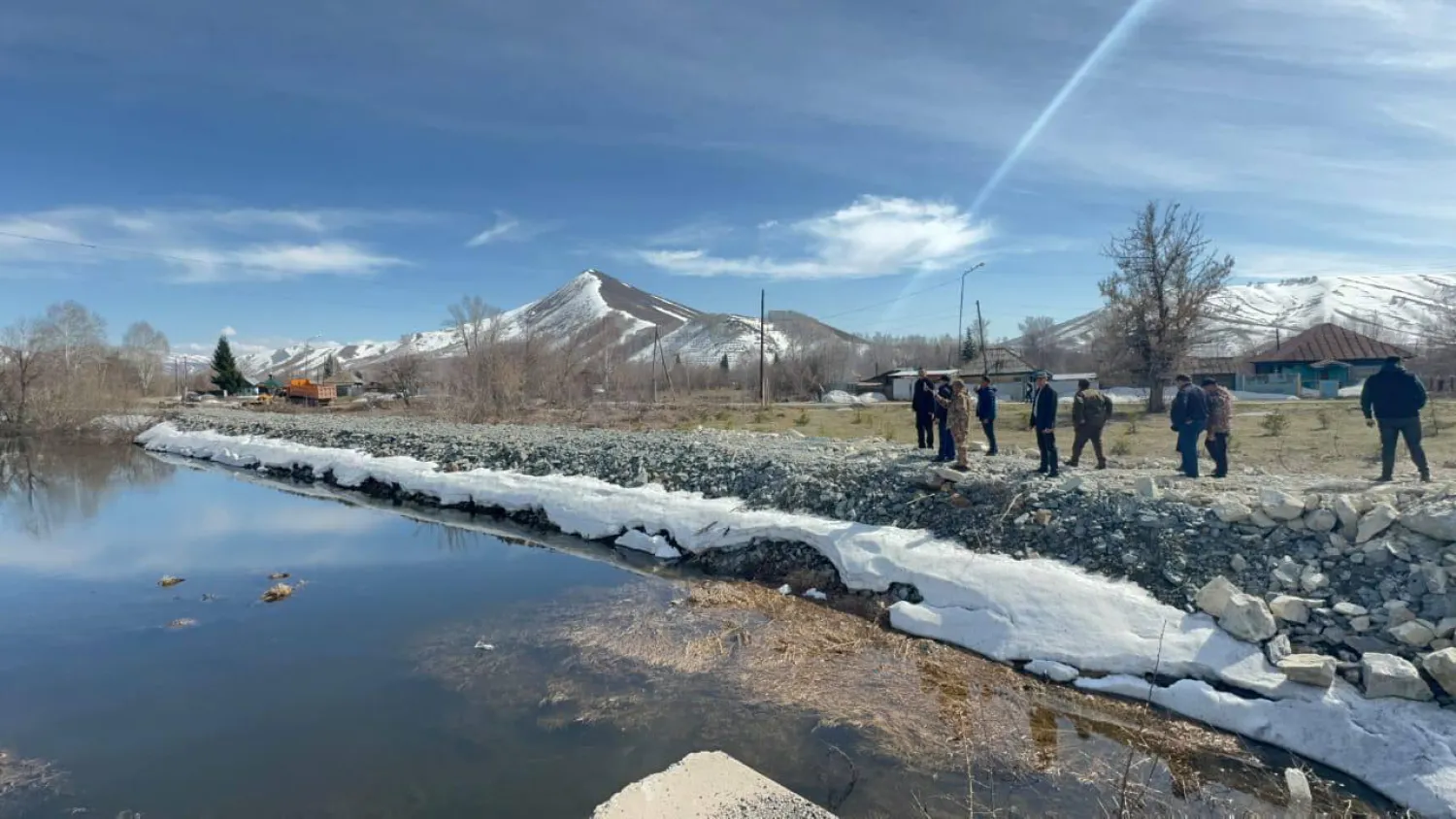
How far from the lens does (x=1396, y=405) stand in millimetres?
9062

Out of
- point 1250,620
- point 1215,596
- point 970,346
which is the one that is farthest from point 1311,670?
point 970,346

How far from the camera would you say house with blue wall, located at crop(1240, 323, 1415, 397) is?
44.9 meters

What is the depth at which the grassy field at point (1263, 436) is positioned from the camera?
12206 millimetres

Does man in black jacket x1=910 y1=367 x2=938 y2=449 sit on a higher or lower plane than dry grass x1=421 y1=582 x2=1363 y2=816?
higher

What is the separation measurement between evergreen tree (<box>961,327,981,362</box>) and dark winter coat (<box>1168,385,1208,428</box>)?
55.9m

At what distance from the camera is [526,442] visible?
21141mm

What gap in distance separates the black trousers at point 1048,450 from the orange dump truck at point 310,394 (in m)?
63.4

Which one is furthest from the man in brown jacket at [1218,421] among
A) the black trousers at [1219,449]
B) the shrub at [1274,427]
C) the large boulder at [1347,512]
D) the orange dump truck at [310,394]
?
the orange dump truck at [310,394]

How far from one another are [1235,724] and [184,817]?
8996mm

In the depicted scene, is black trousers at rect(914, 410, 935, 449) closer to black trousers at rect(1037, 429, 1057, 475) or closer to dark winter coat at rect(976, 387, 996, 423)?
dark winter coat at rect(976, 387, 996, 423)

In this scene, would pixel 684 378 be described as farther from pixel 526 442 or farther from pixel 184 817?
pixel 184 817

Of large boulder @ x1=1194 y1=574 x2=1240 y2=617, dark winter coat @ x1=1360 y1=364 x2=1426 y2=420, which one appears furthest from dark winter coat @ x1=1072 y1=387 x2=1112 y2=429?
large boulder @ x1=1194 y1=574 x2=1240 y2=617

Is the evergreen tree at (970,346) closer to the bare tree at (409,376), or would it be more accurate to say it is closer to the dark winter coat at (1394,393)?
the bare tree at (409,376)

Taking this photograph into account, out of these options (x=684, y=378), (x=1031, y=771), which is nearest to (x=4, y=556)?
(x=1031, y=771)
